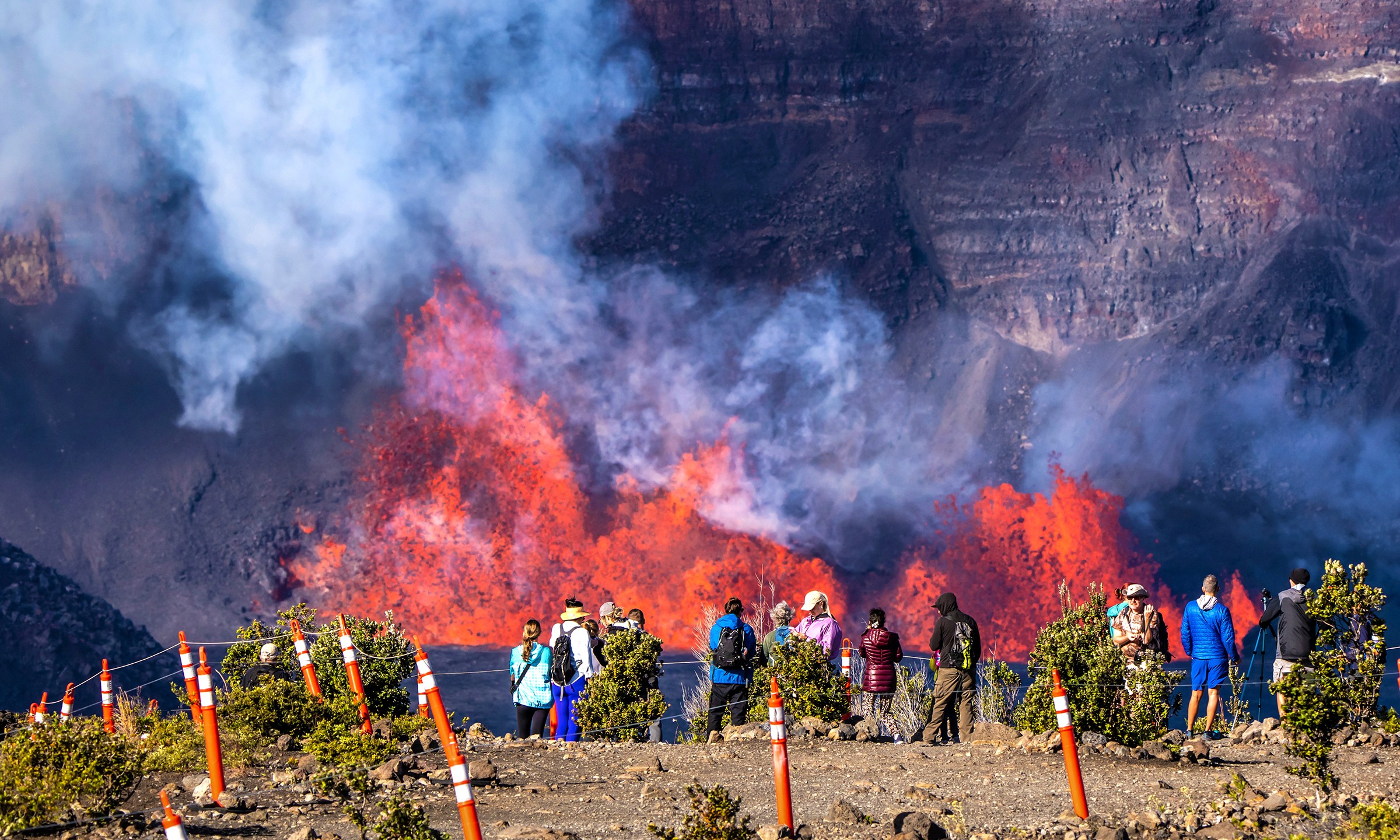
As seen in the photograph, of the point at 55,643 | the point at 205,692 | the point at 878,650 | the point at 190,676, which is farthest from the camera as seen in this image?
the point at 55,643

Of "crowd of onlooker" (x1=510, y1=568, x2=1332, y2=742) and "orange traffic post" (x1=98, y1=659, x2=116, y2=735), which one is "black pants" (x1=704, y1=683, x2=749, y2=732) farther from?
"orange traffic post" (x1=98, y1=659, x2=116, y2=735)

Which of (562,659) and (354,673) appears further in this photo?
(562,659)

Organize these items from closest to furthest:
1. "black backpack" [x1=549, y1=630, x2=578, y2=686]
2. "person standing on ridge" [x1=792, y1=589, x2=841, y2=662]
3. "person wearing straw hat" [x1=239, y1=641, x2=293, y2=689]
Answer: "black backpack" [x1=549, y1=630, x2=578, y2=686] → "person standing on ridge" [x1=792, y1=589, x2=841, y2=662] → "person wearing straw hat" [x1=239, y1=641, x2=293, y2=689]

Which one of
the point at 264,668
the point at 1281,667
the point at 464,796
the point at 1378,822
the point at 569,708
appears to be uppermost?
the point at 264,668

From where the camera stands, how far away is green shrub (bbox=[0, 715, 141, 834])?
944 cm

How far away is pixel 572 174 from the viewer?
192ft

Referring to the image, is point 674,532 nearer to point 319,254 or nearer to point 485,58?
point 319,254

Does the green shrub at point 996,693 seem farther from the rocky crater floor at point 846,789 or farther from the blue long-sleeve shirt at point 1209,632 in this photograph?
the blue long-sleeve shirt at point 1209,632

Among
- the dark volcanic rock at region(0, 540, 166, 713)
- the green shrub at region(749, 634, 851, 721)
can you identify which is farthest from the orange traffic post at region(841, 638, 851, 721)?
the dark volcanic rock at region(0, 540, 166, 713)

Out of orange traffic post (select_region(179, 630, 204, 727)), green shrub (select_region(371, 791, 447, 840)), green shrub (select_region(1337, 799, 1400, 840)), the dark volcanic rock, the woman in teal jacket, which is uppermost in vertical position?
the dark volcanic rock

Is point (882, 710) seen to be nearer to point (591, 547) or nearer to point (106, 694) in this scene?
point (106, 694)

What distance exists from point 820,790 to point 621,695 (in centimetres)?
356

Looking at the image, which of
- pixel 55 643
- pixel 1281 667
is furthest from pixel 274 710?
pixel 55 643

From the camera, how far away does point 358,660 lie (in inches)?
593
